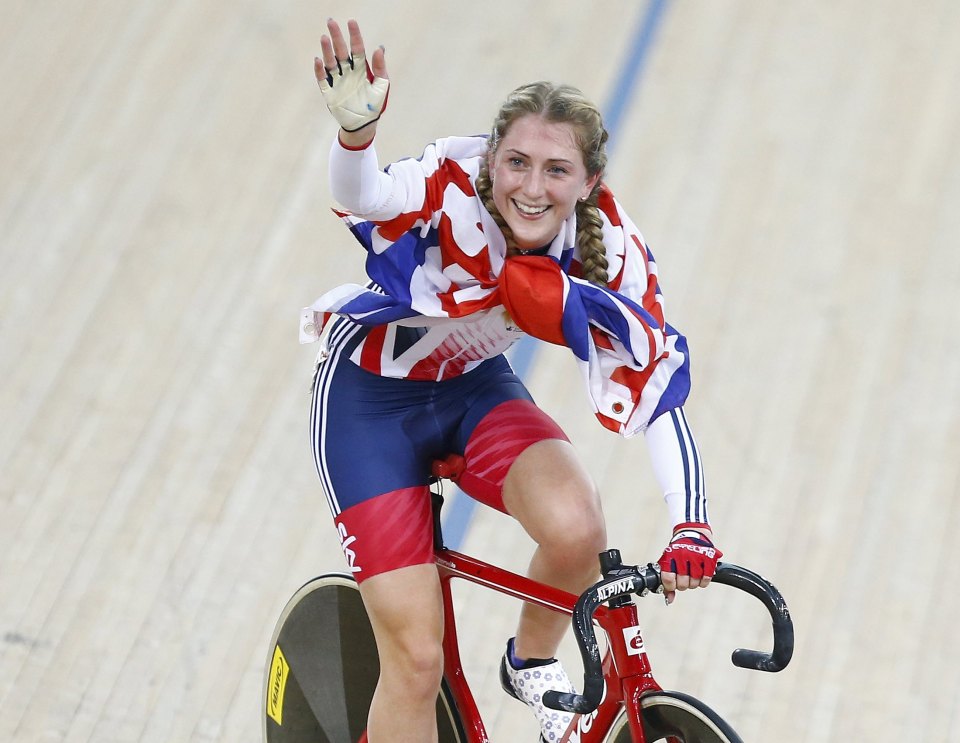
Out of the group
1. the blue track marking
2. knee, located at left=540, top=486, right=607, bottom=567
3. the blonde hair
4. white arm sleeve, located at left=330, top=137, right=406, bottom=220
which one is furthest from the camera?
the blue track marking

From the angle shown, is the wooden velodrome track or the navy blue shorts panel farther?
the wooden velodrome track

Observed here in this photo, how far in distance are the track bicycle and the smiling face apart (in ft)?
1.60

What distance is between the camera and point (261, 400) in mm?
3973

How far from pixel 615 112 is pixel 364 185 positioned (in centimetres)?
290

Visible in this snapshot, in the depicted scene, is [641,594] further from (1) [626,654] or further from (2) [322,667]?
(2) [322,667]

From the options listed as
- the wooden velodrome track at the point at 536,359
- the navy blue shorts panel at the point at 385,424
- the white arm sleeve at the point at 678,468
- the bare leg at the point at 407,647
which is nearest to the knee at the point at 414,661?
the bare leg at the point at 407,647

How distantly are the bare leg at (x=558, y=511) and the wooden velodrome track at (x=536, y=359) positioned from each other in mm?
968

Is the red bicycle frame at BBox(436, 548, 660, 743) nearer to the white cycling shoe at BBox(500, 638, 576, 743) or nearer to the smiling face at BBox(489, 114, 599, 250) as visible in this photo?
the white cycling shoe at BBox(500, 638, 576, 743)

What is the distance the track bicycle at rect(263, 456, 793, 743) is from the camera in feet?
6.40

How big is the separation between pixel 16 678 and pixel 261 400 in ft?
3.60

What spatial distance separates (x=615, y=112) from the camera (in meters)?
4.83

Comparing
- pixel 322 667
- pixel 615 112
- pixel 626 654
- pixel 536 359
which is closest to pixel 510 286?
pixel 626 654

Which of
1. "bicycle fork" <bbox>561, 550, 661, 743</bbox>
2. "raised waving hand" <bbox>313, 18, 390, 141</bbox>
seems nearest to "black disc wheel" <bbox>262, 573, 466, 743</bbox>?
"bicycle fork" <bbox>561, 550, 661, 743</bbox>

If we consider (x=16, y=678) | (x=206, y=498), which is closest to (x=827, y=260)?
(x=206, y=498)
